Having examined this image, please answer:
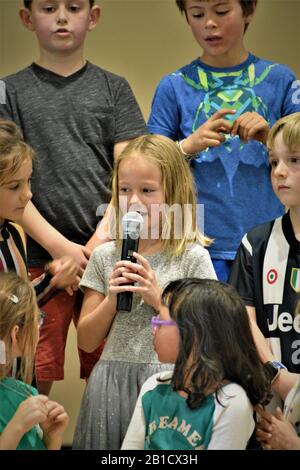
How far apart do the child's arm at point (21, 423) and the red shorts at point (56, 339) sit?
0.51 meters

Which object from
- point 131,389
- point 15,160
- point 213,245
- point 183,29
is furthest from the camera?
point 183,29

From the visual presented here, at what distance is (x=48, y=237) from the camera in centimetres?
247

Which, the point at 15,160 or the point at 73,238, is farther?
the point at 73,238

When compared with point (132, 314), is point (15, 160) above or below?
above

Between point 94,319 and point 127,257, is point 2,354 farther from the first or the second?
point 127,257

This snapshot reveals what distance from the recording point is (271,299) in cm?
225

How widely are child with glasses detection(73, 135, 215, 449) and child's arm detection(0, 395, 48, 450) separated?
8.8 inches

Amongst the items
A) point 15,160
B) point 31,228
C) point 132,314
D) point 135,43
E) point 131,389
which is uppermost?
point 135,43

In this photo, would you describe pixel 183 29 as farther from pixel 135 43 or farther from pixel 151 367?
pixel 151 367

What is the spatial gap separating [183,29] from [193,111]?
385 mm

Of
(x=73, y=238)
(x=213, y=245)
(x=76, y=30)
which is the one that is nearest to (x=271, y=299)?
(x=213, y=245)

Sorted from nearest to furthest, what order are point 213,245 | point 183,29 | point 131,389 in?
point 131,389 → point 213,245 → point 183,29

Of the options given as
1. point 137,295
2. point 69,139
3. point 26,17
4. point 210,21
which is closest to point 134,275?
point 137,295

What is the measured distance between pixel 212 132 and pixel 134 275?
→ 53cm
